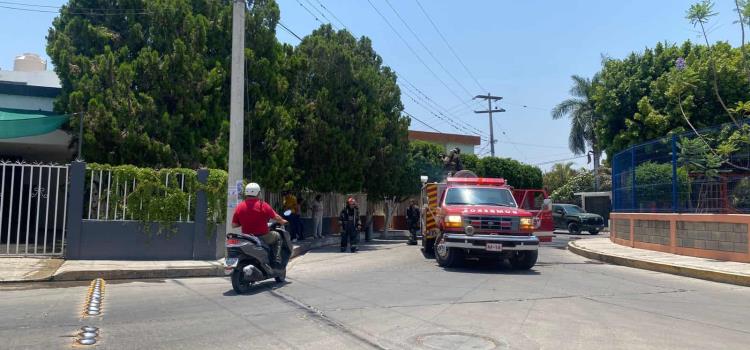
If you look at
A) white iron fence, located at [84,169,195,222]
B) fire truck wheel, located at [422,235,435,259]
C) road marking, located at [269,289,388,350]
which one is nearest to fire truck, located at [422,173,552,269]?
fire truck wheel, located at [422,235,435,259]

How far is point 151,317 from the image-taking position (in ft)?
25.0

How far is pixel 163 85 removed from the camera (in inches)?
611

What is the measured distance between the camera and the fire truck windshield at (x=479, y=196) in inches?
566

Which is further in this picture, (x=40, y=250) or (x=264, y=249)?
(x=40, y=250)

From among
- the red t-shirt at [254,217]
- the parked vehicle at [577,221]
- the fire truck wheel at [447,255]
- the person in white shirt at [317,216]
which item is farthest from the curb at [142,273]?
the parked vehicle at [577,221]

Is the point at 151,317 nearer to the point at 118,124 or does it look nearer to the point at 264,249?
the point at 264,249

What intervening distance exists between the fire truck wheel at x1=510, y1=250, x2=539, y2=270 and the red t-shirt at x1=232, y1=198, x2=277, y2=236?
608 cm

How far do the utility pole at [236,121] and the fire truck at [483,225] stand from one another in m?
4.51

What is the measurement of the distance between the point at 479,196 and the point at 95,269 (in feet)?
26.9

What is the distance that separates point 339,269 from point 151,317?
20.9 feet

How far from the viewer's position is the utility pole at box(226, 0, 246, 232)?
43.5 ft

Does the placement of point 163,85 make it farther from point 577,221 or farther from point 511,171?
point 511,171

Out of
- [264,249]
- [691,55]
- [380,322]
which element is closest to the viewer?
[380,322]

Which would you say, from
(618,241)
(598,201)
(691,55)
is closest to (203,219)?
(618,241)
